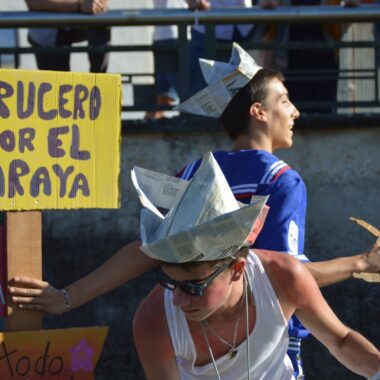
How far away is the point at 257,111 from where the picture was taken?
16.4 feet

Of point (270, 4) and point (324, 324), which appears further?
point (270, 4)

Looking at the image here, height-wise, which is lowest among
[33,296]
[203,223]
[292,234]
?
[33,296]

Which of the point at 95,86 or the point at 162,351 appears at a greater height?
the point at 95,86

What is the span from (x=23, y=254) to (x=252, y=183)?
2.90 ft

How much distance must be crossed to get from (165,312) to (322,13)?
10.1 feet

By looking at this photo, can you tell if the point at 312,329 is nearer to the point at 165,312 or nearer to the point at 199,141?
the point at 165,312

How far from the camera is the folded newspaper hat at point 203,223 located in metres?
3.62

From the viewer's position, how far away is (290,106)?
5094mm

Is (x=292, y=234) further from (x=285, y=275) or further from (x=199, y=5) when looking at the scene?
(x=199, y=5)

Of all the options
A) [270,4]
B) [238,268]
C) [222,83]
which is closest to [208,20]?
[270,4]

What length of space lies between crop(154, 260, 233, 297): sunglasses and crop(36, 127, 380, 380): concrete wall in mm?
2854

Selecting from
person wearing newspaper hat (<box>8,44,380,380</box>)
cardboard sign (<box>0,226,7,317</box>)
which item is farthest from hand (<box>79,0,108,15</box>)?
cardboard sign (<box>0,226,7,317</box>)

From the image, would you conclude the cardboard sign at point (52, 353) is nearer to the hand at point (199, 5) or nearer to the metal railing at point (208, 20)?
the metal railing at point (208, 20)

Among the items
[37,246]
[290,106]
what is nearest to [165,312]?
[37,246]
